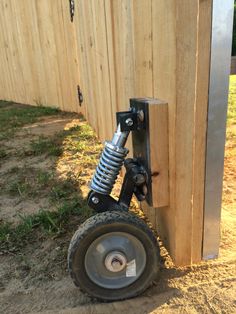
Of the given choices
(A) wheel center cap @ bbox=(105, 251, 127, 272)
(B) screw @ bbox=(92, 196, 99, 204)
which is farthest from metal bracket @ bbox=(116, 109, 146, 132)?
(A) wheel center cap @ bbox=(105, 251, 127, 272)

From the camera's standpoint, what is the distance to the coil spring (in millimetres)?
1743

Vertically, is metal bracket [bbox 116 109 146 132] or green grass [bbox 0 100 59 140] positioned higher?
metal bracket [bbox 116 109 146 132]

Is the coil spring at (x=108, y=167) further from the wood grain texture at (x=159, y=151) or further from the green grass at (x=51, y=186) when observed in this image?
the green grass at (x=51, y=186)

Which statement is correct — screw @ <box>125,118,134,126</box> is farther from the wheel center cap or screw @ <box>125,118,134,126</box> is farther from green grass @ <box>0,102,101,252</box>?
green grass @ <box>0,102,101,252</box>

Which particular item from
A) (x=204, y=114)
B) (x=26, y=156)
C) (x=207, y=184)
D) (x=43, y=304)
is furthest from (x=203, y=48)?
(x=26, y=156)

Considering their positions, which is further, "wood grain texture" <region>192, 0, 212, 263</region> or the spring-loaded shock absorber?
the spring-loaded shock absorber

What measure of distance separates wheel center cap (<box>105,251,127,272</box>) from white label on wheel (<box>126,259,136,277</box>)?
0.02 m

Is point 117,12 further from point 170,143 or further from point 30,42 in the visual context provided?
point 30,42

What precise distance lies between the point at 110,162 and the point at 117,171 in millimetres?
59

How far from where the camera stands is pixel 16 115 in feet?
20.3

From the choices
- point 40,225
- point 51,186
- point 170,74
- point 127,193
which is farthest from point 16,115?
point 170,74

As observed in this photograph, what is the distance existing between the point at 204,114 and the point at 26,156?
2.71m

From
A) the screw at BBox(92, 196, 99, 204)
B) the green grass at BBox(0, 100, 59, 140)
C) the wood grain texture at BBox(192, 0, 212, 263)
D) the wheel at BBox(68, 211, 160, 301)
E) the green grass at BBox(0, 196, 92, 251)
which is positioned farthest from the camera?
the green grass at BBox(0, 100, 59, 140)

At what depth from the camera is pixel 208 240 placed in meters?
1.90
